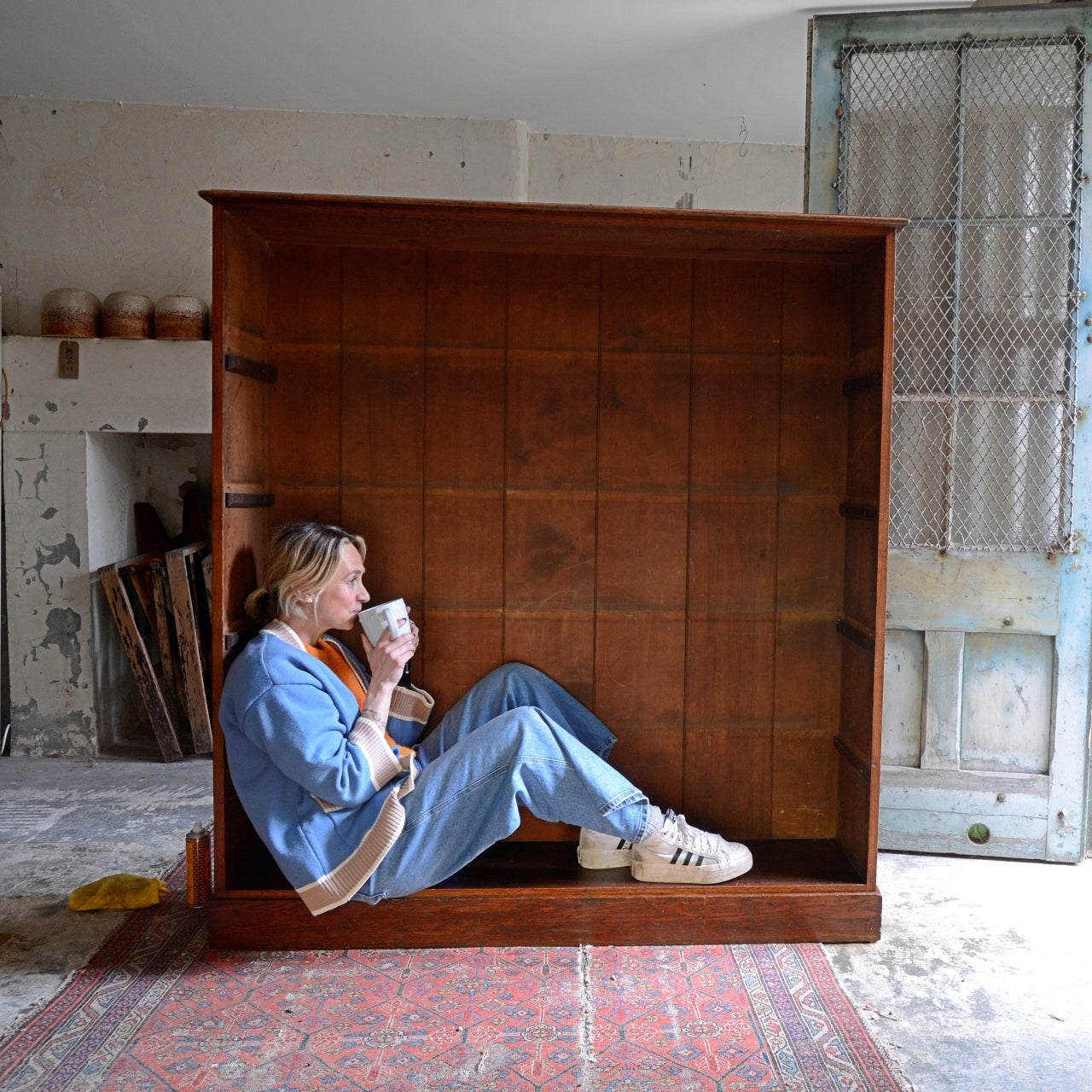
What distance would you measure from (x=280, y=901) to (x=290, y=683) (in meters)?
0.60

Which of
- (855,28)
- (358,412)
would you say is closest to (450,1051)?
(358,412)

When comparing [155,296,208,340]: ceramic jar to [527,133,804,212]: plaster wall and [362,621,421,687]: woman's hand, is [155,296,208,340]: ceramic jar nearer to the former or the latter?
[527,133,804,212]: plaster wall

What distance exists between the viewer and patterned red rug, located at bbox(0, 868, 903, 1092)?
1937 mm

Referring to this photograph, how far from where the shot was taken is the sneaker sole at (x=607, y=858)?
2.62 meters

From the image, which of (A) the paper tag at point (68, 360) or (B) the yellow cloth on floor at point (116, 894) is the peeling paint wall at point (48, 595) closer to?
(A) the paper tag at point (68, 360)

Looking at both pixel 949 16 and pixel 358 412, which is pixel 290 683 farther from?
pixel 949 16

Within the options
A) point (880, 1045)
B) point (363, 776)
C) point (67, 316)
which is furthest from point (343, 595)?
point (67, 316)

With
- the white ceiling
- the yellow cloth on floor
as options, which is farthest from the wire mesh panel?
the yellow cloth on floor

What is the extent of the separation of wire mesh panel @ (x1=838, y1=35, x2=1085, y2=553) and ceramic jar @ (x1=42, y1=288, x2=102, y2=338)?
3.14m

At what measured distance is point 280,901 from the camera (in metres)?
2.42

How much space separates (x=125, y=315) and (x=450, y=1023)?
3.29m

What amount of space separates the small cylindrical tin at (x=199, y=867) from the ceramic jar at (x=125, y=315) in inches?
97.0

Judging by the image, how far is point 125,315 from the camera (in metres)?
4.12

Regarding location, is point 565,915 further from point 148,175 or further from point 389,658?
point 148,175
